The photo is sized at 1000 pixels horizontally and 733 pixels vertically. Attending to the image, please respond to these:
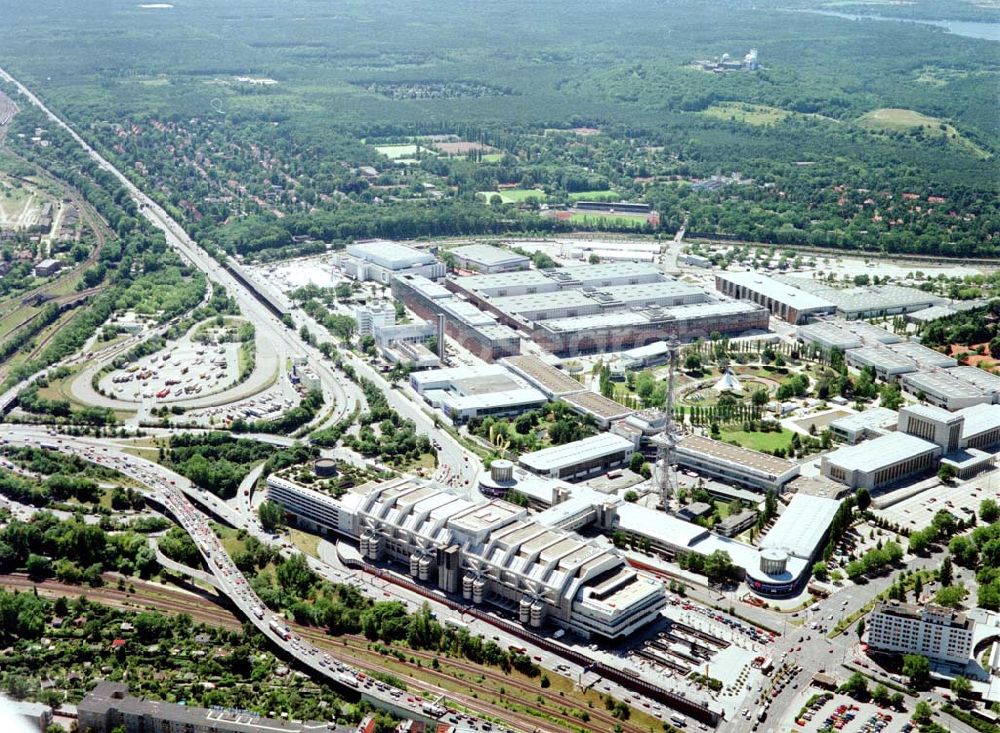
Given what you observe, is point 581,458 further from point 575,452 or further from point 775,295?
point 775,295

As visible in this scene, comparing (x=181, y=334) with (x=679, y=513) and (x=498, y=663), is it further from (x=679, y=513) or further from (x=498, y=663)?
(x=498, y=663)

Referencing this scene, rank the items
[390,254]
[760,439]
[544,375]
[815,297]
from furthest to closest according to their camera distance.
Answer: [390,254]
[815,297]
[544,375]
[760,439]

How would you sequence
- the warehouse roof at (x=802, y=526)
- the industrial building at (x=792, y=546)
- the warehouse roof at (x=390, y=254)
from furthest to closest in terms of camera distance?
1. the warehouse roof at (x=390, y=254)
2. the warehouse roof at (x=802, y=526)
3. the industrial building at (x=792, y=546)

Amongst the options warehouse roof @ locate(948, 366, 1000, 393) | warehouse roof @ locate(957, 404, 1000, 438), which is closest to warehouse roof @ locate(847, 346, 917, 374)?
warehouse roof @ locate(948, 366, 1000, 393)

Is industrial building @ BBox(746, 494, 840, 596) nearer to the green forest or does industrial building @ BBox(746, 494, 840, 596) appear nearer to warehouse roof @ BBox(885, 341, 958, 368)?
warehouse roof @ BBox(885, 341, 958, 368)

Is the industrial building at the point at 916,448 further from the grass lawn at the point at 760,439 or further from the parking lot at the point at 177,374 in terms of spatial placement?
the parking lot at the point at 177,374

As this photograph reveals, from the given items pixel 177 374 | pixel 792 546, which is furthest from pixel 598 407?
pixel 177 374

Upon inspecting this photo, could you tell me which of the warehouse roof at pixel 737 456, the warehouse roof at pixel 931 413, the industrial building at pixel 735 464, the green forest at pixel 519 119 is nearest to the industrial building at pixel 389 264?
the green forest at pixel 519 119
